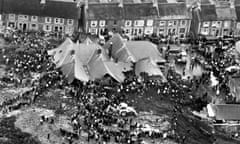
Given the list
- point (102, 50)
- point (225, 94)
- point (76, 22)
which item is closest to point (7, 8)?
point (76, 22)

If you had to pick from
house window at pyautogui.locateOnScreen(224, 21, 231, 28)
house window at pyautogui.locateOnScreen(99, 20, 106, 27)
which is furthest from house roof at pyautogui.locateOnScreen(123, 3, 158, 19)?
house window at pyautogui.locateOnScreen(224, 21, 231, 28)

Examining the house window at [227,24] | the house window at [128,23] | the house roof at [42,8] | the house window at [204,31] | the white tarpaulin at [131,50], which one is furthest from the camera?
the house window at [227,24]

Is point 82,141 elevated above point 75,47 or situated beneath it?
situated beneath

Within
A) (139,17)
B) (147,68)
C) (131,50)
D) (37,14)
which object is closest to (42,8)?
(37,14)

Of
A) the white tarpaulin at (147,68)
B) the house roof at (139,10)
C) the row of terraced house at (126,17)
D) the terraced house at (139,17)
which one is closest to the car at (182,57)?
the white tarpaulin at (147,68)

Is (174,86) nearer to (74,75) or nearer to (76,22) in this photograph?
(74,75)

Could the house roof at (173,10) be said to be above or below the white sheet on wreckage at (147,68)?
above

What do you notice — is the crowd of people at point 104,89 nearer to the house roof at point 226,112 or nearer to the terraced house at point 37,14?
the house roof at point 226,112
